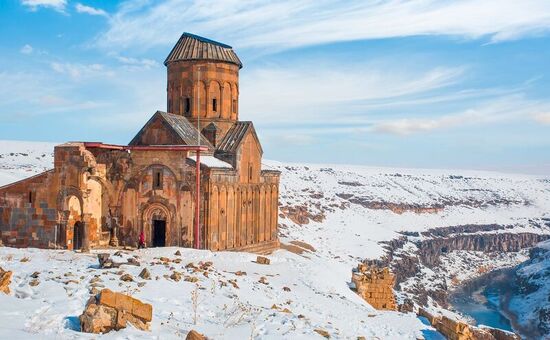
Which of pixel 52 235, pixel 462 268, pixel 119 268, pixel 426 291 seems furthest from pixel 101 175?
pixel 462 268

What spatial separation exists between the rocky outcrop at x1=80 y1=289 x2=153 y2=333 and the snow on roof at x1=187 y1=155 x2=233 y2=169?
15.2 meters

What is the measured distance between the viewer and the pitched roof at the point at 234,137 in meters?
28.9

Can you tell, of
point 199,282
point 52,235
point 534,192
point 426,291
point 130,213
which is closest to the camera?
point 199,282

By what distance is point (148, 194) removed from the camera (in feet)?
86.2

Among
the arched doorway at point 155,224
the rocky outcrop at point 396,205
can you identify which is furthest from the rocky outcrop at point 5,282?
the rocky outcrop at point 396,205

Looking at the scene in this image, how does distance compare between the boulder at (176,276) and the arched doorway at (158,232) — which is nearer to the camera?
Result: the boulder at (176,276)

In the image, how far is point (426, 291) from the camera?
67.4 m

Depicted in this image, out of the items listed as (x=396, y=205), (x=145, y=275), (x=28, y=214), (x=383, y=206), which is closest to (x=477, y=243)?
(x=396, y=205)

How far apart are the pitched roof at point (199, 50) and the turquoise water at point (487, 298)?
1576 inches

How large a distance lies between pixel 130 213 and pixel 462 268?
77429 millimetres

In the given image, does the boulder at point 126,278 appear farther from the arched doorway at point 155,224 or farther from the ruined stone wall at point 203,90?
the ruined stone wall at point 203,90

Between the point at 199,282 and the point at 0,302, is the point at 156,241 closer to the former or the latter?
the point at 199,282

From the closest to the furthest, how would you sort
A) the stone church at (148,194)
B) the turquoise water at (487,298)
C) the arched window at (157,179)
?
the stone church at (148,194), the arched window at (157,179), the turquoise water at (487,298)

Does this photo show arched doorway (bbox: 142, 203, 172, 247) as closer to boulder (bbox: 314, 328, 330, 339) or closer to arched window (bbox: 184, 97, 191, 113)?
arched window (bbox: 184, 97, 191, 113)
